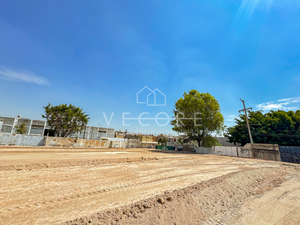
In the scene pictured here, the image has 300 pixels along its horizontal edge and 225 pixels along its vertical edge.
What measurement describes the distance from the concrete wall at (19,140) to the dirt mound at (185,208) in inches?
1027

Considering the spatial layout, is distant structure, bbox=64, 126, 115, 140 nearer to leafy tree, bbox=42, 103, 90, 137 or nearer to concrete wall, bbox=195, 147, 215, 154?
leafy tree, bbox=42, 103, 90, 137

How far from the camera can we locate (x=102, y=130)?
5522cm

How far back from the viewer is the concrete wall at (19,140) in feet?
64.3

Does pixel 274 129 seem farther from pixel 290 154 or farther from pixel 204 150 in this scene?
pixel 204 150

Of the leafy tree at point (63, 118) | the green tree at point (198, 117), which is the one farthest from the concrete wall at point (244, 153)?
the leafy tree at point (63, 118)

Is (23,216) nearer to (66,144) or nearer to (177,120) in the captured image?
(66,144)

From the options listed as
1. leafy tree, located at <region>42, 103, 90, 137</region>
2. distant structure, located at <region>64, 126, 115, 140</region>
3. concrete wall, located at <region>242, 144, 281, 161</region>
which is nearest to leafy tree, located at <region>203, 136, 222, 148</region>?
concrete wall, located at <region>242, 144, 281, 161</region>

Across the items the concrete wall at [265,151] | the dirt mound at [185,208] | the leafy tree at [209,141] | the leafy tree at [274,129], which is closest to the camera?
the dirt mound at [185,208]

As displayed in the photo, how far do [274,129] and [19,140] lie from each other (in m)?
42.8

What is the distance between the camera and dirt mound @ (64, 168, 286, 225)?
2898 millimetres

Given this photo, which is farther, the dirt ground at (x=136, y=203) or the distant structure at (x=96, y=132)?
the distant structure at (x=96, y=132)

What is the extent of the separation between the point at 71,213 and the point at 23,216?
910 millimetres

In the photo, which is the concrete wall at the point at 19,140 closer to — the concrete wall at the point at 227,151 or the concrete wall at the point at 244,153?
the concrete wall at the point at 227,151

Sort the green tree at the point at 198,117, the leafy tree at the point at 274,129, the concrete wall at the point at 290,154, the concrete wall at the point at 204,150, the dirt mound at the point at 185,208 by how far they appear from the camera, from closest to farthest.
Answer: the dirt mound at the point at 185,208 → the concrete wall at the point at 290,154 → the leafy tree at the point at 274,129 → the concrete wall at the point at 204,150 → the green tree at the point at 198,117
